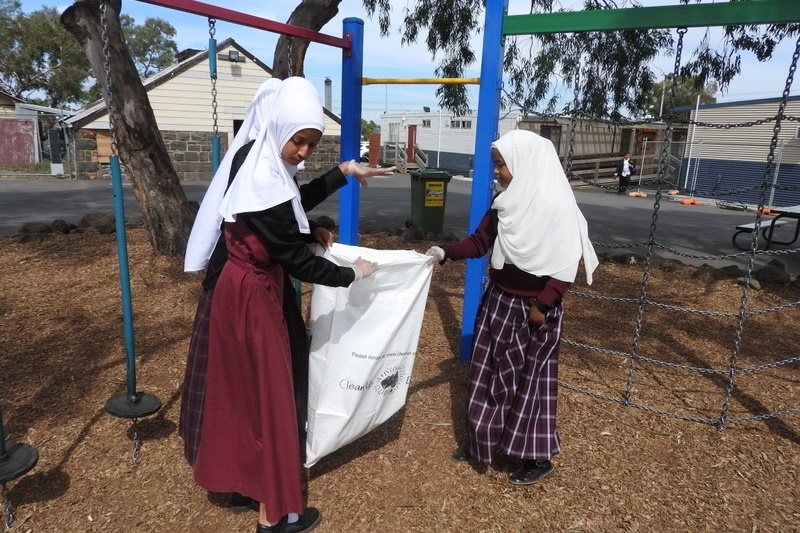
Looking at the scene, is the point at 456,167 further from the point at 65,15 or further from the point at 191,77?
the point at 65,15

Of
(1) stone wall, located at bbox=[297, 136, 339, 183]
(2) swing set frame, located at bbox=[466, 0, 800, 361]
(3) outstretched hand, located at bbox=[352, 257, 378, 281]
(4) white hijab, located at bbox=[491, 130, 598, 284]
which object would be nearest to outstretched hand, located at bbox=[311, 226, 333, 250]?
(3) outstretched hand, located at bbox=[352, 257, 378, 281]

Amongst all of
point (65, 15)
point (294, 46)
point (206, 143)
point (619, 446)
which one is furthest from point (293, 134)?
point (206, 143)

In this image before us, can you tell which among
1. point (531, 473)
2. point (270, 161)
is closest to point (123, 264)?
point (270, 161)

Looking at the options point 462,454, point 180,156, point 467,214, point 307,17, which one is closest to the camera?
point 462,454

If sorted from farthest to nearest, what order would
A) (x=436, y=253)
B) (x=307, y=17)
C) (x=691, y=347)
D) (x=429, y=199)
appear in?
(x=429, y=199)
(x=307, y=17)
(x=691, y=347)
(x=436, y=253)

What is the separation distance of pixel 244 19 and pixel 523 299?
1926 mm

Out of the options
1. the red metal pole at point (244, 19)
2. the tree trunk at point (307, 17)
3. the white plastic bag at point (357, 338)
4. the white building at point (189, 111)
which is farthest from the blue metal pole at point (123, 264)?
the white building at point (189, 111)

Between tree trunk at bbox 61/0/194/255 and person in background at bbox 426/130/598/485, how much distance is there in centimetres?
407

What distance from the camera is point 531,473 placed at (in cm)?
279

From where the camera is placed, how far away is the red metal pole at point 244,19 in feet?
8.38

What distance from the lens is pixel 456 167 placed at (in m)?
27.5

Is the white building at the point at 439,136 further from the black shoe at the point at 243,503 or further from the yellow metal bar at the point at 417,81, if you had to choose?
the black shoe at the point at 243,503

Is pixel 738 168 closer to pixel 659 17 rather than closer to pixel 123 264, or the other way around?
pixel 659 17

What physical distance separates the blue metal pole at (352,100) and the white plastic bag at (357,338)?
3.28 ft
